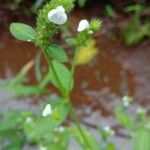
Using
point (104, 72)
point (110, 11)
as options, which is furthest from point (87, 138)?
point (110, 11)

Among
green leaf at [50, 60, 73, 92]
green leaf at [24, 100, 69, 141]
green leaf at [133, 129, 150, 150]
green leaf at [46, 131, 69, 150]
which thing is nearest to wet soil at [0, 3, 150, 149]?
green leaf at [46, 131, 69, 150]

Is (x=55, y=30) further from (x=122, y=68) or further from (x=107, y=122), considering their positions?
(x=122, y=68)

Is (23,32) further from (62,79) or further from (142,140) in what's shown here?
(142,140)

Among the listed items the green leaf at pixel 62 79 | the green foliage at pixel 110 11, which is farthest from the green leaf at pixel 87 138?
the green foliage at pixel 110 11

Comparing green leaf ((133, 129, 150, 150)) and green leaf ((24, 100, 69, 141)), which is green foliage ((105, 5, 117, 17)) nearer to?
green leaf ((133, 129, 150, 150))

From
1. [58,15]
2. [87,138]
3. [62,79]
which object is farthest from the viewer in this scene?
[87,138]

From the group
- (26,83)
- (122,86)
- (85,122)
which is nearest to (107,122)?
(85,122)

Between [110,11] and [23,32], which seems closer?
[23,32]
